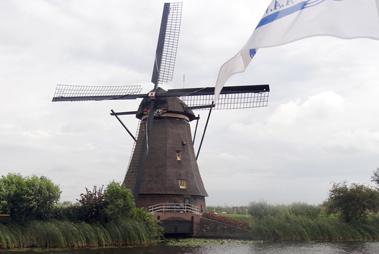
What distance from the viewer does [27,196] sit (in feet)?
85.1

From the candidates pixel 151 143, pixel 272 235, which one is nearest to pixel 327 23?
pixel 272 235

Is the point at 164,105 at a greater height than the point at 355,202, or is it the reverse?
the point at 164,105

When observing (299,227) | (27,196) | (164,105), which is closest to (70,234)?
(27,196)

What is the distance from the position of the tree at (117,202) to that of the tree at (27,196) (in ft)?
9.42

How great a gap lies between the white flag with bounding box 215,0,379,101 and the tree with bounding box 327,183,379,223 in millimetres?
33933

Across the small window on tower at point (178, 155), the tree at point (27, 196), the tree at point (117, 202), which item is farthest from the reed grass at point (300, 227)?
the tree at point (27, 196)

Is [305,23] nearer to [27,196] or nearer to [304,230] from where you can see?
[27,196]

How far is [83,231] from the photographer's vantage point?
2589cm

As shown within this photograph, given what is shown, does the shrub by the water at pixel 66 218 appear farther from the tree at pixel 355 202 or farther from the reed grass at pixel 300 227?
the tree at pixel 355 202

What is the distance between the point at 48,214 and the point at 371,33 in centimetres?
2435

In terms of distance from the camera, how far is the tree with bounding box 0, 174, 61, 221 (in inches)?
1007

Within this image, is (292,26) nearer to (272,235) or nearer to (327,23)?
(327,23)

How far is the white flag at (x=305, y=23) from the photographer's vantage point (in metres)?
4.89

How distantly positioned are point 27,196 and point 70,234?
122 inches
